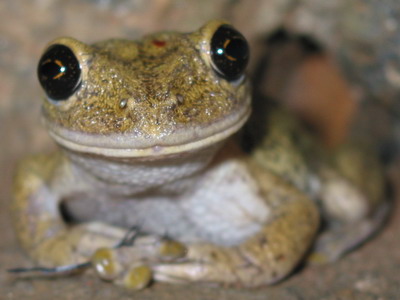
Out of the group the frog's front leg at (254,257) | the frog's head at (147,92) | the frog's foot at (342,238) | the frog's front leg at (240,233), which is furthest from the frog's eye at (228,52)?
the frog's foot at (342,238)

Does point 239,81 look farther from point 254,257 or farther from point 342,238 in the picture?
point 342,238

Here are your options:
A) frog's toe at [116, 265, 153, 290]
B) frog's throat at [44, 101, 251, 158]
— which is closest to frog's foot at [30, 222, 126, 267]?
frog's toe at [116, 265, 153, 290]

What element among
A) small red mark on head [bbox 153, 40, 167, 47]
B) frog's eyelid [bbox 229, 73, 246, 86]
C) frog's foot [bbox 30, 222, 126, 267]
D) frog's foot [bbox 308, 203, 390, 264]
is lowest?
frog's foot [bbox 308, 203, 390, 264]

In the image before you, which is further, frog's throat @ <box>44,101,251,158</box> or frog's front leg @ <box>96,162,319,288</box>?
frog's front leg @ <box>96,162,319,288</box>

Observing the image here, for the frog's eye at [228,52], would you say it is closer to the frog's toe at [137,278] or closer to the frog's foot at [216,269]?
the frog's foot at [216,269]

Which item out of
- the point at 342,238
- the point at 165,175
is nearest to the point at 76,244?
the point at 165,175

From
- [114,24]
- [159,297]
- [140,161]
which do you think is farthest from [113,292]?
[114,24]

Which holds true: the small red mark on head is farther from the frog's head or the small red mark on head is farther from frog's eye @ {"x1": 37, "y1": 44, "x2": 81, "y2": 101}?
frog's eye @ {"x1": 37, "y1": 44, "x2": 81, "y2": 101}

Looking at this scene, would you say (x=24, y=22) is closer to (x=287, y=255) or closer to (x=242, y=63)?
(x=242, y=63)
